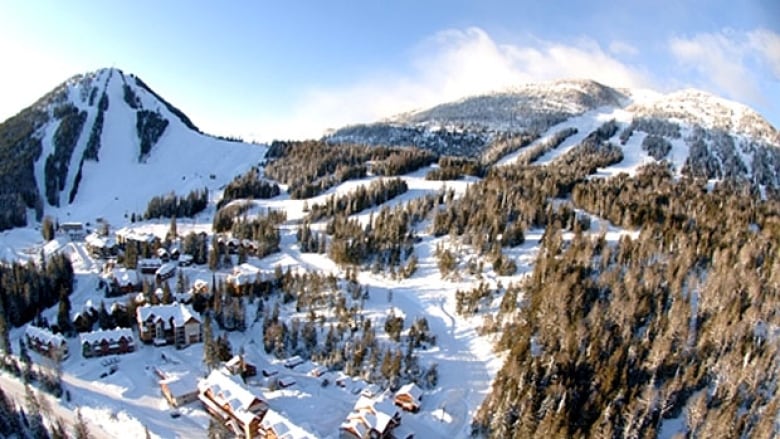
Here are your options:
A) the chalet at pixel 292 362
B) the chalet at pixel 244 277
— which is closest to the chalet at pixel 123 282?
the chalet at pixel 244 277

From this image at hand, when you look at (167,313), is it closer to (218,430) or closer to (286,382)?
(286,382)

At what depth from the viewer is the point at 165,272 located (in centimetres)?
8444

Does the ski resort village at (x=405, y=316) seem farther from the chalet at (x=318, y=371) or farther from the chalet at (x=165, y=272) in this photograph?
the chalet at (x=165, y=272)

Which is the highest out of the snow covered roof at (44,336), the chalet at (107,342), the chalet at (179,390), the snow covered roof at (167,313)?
the snow covered roof at (167,313)

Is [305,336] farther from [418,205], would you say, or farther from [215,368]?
[418,205]

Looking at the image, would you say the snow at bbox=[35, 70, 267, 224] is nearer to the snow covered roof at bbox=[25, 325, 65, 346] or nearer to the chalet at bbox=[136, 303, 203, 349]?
the snow covered roof at bbox=[25, 325, 65, 346]

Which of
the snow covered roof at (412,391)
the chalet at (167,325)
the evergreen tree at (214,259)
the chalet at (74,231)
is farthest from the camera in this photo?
the chalet at (74,231)

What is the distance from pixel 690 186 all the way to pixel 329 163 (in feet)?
374

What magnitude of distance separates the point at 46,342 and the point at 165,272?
93.6 ft

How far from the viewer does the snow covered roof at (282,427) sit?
3927 cm

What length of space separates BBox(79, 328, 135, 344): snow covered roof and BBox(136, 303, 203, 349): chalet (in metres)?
2.50

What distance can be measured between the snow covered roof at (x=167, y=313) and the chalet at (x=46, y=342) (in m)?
8.81

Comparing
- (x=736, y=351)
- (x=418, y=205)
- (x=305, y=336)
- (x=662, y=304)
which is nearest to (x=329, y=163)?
(x=418, y=205)

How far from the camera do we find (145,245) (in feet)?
307
